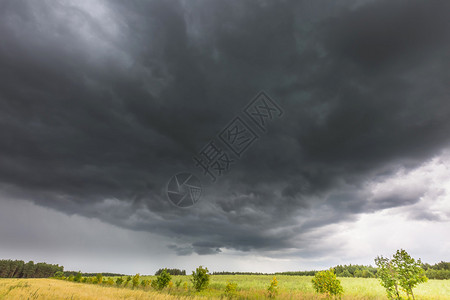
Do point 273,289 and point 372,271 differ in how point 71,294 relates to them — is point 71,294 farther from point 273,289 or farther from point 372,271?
point 372,271

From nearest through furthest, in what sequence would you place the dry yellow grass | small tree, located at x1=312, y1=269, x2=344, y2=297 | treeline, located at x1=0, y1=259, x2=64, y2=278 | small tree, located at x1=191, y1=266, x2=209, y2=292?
the dry yellow grass < small tree, located at x1=312, y1=269, x2=344, y2=297 < small tree, located at x1=191, y1=266, x2=209, y2=292 < treeline, located at x1=0, y1=259, x2=64, y2=278

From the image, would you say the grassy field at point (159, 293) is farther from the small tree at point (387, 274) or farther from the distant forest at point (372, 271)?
the distant forest at point (372, 271)

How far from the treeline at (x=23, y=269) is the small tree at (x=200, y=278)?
156471 millimetres

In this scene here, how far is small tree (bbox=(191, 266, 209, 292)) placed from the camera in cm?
3495

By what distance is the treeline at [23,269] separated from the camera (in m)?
125

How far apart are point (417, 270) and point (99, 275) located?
2885 inches

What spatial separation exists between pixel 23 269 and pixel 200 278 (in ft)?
544

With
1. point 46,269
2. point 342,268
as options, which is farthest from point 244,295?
point 46,269

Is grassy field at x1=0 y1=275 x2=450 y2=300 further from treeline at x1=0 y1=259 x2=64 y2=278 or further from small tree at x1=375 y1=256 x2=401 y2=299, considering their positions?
treeline at x1=0 y1=259 x2=64 y2=278

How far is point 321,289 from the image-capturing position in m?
26.6

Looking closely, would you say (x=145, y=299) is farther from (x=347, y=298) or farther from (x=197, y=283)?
(x=347, y=298)

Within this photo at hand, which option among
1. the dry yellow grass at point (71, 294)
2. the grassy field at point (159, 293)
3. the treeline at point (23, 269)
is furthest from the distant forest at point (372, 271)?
the treeline at point (23, 269)

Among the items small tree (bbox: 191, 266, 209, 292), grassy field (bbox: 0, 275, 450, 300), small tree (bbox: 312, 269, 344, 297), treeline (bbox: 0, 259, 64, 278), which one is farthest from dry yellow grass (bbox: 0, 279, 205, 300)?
treeline (bbox: 0, 259, 64, 278)

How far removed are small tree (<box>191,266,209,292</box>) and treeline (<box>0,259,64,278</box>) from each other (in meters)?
156
